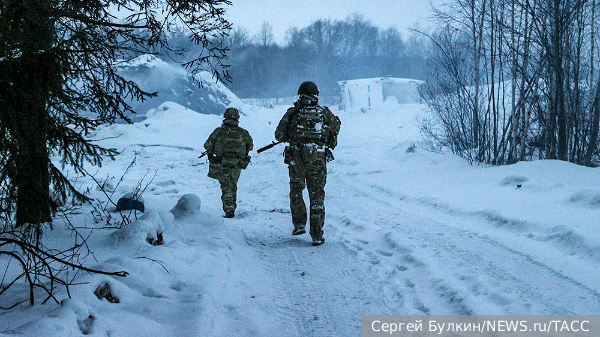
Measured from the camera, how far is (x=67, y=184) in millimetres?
4859

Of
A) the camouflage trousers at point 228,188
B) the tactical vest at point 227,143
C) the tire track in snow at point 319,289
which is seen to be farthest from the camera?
the tactical vest at point 227,143

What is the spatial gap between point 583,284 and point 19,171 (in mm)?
5076

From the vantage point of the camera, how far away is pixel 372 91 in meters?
40.4

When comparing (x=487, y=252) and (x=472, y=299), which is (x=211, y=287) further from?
(x=487, y=252)

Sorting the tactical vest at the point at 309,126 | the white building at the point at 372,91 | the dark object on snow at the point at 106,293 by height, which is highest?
the white building at the point at 372,91

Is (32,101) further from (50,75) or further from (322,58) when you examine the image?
(322,58)

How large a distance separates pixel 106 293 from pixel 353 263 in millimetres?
2428

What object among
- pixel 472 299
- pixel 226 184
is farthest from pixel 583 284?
pixel 226 184

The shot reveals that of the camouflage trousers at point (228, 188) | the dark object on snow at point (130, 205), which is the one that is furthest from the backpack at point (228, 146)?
the dark object on snow at point (130, 205)

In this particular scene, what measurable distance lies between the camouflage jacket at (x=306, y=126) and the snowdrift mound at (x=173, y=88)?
18.0 metres

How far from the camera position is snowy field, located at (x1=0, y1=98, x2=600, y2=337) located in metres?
2.87

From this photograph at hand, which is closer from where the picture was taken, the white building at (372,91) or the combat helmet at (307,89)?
the combat helmet at (307,89)

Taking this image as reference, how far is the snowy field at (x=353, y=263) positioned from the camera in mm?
2865

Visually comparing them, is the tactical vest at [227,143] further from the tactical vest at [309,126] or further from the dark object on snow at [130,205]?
the tactical vest at [309,126]
